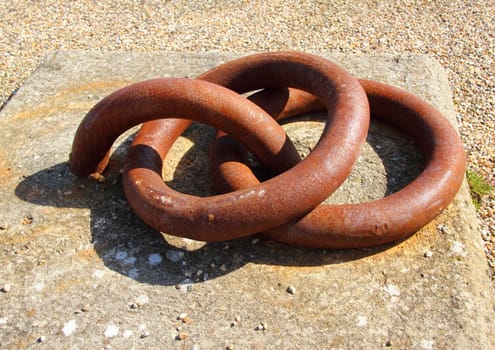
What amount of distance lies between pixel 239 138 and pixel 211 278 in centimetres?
92

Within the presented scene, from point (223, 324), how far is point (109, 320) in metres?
0.63

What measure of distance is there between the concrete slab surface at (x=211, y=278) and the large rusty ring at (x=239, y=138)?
279mm

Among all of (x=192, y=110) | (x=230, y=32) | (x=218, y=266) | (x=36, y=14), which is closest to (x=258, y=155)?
(x=192, y=110)

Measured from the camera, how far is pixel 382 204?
10.4 feet

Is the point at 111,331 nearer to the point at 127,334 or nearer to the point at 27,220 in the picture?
the point at 127,334

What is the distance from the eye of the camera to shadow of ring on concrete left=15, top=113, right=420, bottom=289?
3248 mm

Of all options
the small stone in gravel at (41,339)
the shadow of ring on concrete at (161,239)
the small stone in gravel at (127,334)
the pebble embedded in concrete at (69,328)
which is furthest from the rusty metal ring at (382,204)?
Result: the small stone in gravel at (41,339)

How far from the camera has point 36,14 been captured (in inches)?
295

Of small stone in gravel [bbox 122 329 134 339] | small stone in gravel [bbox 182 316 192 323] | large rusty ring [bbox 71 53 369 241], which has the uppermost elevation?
large rusty ring [bbox 71 53 369 241]

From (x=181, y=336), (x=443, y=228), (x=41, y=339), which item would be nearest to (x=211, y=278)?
(x=181, y=336)

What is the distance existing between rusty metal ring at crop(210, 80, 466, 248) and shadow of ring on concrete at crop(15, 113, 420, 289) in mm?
117

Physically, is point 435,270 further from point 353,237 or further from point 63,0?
point 63,0

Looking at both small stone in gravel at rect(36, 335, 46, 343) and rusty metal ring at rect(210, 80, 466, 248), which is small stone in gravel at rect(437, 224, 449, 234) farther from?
small stone in gravel at rect(36, 335, 46, 343)

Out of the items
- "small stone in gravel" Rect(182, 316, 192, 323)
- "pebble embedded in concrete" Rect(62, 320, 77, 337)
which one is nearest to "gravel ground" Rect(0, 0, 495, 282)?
"pebble embedded in concrete" Rect(62, 320, 77, 337)
